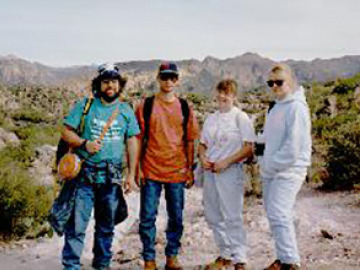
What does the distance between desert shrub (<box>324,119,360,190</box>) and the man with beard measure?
6.66 meters

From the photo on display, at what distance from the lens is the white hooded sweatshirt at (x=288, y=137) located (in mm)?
4793

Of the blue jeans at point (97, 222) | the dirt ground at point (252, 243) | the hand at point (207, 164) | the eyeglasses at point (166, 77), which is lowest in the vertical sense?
the dirt ground at point (252, 243)

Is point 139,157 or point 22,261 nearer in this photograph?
point 139,157

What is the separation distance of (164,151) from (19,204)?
3486 millimetres

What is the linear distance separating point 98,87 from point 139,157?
0.81 meters

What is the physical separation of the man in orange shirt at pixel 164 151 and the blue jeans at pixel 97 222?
335 millimetres

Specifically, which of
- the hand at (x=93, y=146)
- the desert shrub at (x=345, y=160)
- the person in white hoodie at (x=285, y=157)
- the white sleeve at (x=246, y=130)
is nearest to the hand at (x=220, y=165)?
the white sleeve at (x=246, y=130)

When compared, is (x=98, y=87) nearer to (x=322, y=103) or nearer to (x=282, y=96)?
(x=282, y=96)

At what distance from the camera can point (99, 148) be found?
196 inches

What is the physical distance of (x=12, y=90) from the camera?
41.9m

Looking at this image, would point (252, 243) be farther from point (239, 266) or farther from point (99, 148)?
point (99, 148)

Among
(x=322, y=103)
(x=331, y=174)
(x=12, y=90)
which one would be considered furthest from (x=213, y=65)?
(x=331, y=174)

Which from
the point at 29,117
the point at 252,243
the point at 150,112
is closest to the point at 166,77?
the point at 150,112

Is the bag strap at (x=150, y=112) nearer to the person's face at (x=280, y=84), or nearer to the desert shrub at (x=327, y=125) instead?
the person's face at (x=280, y=84)
